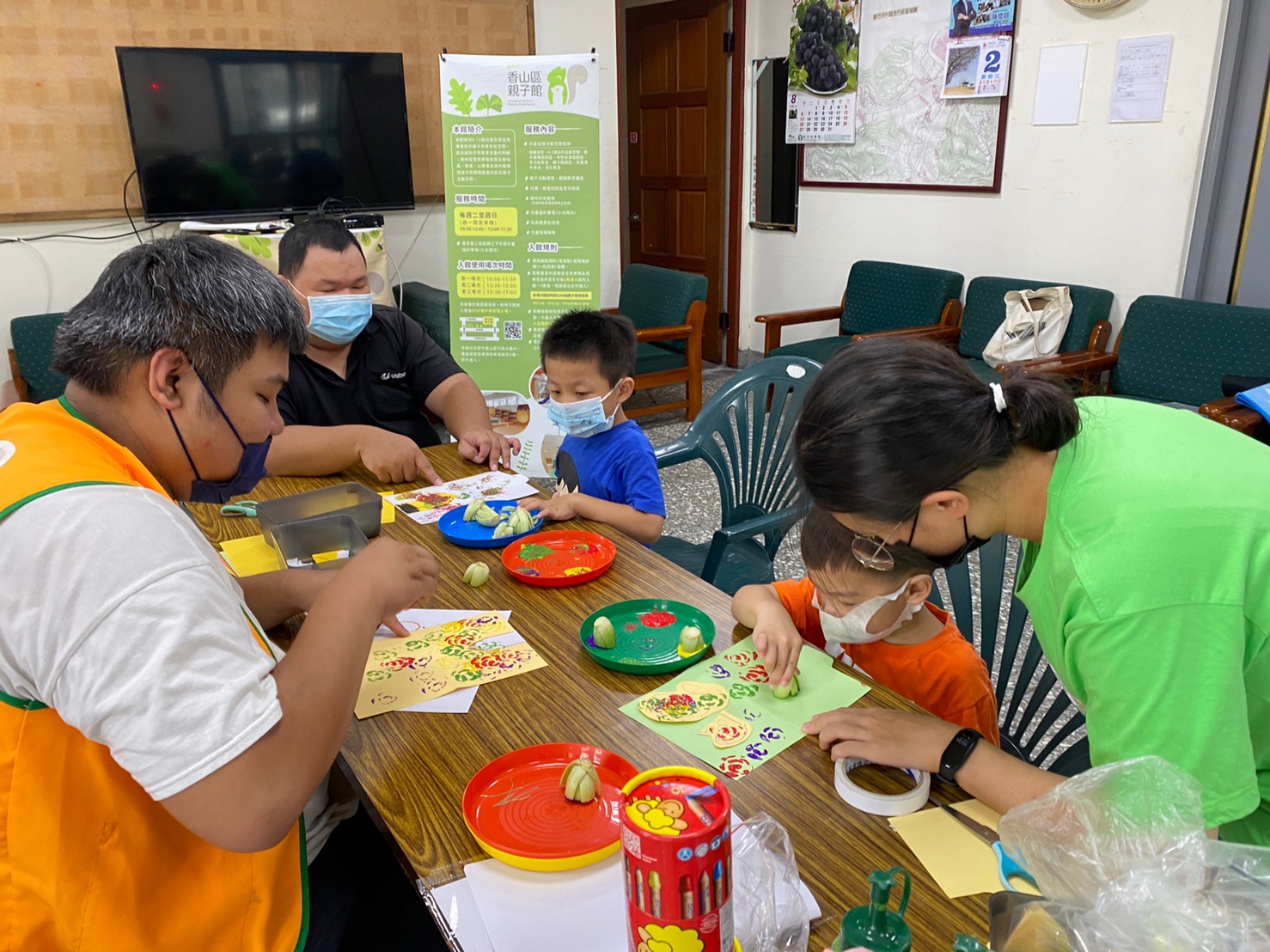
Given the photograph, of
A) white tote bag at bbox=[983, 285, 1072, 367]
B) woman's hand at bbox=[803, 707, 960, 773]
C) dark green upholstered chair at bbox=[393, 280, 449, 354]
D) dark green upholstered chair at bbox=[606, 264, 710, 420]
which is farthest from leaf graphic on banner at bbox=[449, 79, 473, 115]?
woman's hand at bbox=[803, 707, 960, 773]

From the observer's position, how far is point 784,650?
1178 mm

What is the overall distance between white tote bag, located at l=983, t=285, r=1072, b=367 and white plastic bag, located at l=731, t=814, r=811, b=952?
350 centimetres

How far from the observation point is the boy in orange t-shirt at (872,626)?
1.18 meters

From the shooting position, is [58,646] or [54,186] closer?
[58,646]

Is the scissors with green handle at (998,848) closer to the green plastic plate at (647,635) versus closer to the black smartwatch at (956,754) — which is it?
the black smartwatch at (956,754)

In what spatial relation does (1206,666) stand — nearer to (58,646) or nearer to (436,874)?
(436,874)

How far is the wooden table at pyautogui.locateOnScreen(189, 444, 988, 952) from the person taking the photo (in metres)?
0.85

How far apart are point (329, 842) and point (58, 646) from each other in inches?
26.2

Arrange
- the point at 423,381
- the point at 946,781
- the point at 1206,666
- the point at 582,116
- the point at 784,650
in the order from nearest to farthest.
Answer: the point at 1206,666 → the point at 946,781 → the point at 784,650 → the point at 423,381 → the point at 582,116

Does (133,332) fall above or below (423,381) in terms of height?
above

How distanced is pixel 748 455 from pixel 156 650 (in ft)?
6.13

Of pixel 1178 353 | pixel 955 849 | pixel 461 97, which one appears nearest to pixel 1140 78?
pixel 1178 353

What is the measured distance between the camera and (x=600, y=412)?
1.96m

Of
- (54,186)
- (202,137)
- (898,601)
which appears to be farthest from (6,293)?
(898,601)
